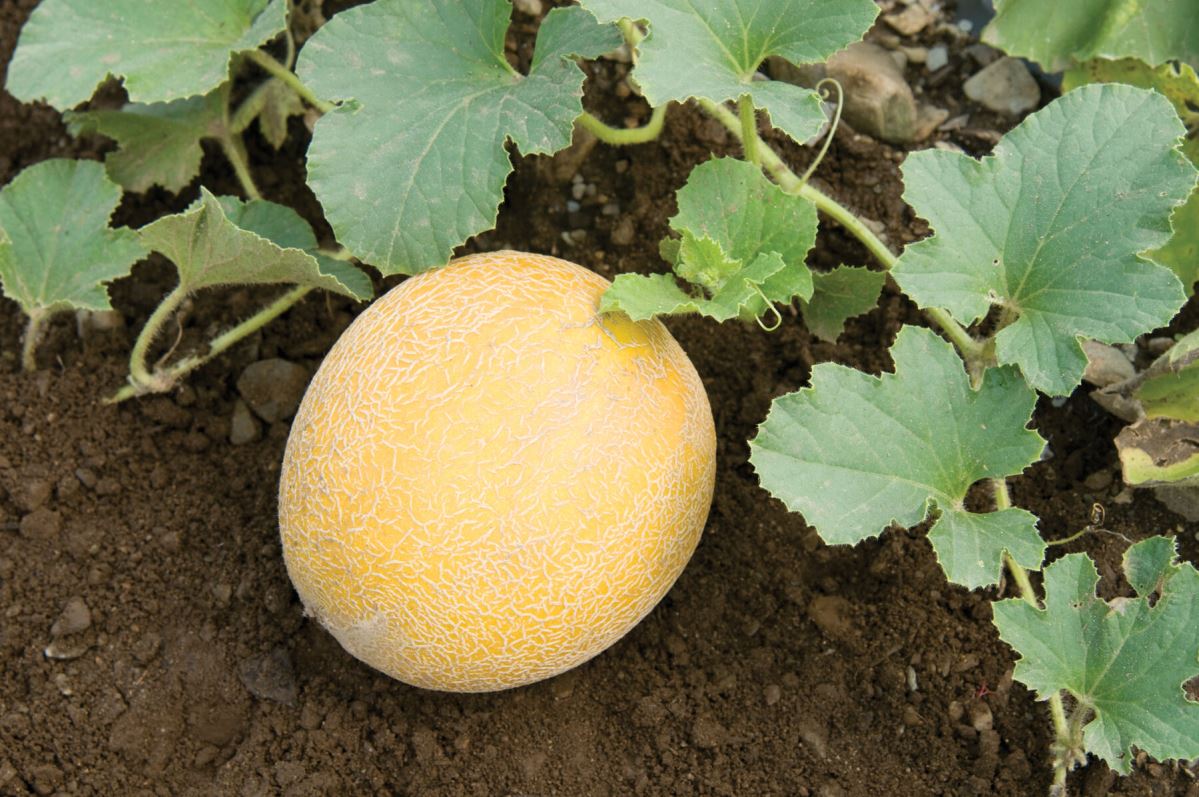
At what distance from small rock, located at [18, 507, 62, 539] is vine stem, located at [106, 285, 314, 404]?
321 millimetres

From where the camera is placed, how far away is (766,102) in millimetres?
2320

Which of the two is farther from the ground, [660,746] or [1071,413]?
[1071,413]

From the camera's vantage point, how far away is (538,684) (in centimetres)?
271

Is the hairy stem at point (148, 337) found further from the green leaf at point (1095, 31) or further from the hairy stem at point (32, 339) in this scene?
the green leaf at point (1095, 31)

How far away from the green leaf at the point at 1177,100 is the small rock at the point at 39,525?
2.74m

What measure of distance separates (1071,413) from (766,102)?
118 cm

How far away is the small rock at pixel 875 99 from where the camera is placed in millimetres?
3156

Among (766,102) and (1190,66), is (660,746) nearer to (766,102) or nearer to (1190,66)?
(766,102)

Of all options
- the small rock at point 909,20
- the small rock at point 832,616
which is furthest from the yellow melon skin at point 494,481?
the small rock at point 909,20

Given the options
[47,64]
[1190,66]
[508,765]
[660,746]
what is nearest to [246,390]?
[47,64]

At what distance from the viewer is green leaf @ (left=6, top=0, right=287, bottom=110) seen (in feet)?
9.13

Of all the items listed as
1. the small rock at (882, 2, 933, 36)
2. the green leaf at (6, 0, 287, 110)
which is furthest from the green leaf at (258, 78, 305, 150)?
the small rock at (882, 2, 933, 36)

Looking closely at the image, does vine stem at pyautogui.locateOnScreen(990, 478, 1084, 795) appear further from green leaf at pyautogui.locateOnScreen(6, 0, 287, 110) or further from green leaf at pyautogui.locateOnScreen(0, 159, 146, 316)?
green leaf at pyautogui.locateOnScreen(0, 159, 146, 316)

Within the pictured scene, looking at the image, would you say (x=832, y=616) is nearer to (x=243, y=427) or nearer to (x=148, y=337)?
(x=243, y=427)
